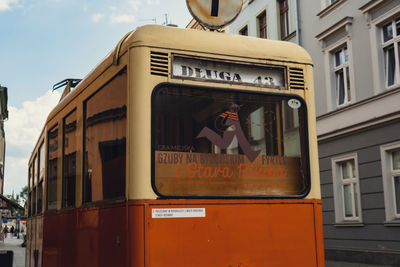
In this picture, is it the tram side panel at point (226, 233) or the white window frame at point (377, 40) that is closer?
the tram side panel at point (226, 233)

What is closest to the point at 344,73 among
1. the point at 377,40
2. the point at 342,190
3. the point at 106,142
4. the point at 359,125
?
the point at 377,40

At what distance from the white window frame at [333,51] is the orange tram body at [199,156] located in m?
12.1

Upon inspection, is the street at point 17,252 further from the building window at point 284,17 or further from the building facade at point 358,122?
the building window at point 284,17

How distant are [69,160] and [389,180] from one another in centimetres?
1078

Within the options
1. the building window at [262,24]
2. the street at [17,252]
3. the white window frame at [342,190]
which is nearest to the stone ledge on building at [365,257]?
the white window frame at [342,190]

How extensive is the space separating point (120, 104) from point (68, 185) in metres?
1.60

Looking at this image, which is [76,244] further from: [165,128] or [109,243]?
[165,128]

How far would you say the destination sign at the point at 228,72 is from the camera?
4188mm

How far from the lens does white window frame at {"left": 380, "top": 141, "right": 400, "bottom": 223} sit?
46.5 ft

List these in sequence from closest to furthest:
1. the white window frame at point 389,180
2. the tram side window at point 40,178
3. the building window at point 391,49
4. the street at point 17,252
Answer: the tram side window at point 40,178
the white window frame at point 389,180
the building window at point 391,49
the street at point 17,252

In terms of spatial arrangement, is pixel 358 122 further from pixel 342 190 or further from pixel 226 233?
pixel 226 233

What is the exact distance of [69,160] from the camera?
551 centimetres

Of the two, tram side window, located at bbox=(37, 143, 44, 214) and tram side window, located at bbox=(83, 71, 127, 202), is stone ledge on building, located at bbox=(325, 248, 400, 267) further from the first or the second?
tram side window, located at bbox=(83, 71, 127, 202)

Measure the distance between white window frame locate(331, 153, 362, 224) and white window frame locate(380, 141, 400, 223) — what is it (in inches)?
45.0
